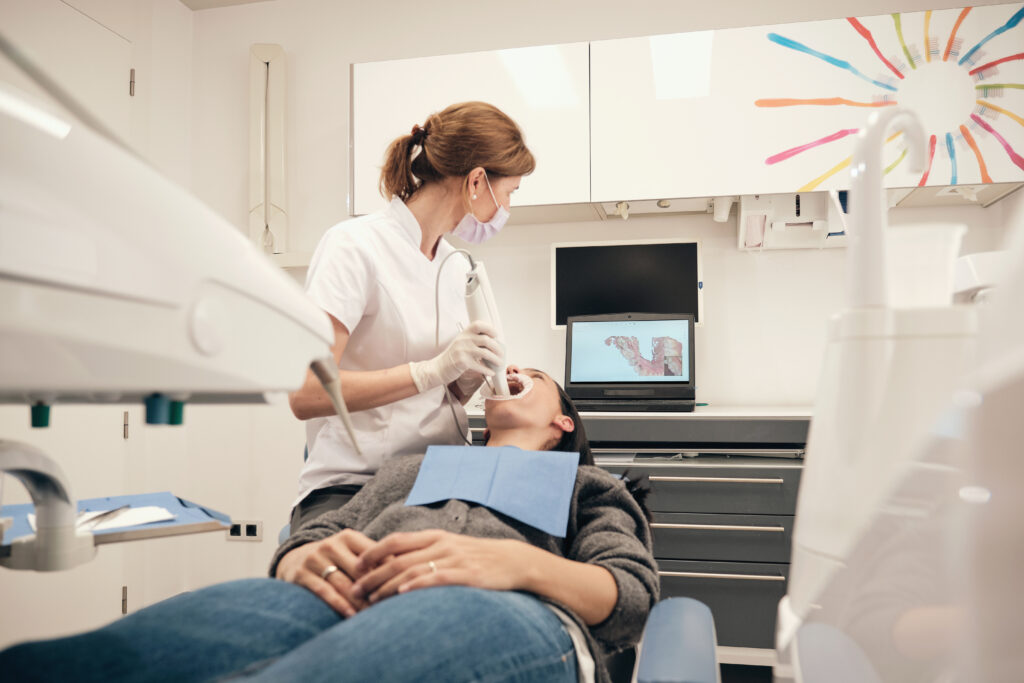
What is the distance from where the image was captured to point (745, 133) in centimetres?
270

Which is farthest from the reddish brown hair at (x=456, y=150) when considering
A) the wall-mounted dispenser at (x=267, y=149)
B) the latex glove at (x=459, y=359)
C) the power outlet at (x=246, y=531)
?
the power outlet at (x=246, y=531)

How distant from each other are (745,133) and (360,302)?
1.75m

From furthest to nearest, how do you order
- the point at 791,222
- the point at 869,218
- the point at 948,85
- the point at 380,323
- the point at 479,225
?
the point at 791,222 < the point at 948,85 < the point at 479,225 < the point at 380,323 < the point at 869,218

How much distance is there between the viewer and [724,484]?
8.04 feet

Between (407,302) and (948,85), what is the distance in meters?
2.09

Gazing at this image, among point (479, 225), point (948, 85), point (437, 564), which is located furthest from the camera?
point (948, 85)

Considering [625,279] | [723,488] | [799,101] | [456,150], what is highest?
[799,101]

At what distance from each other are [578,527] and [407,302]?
61cm

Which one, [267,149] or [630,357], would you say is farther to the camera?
[267,149]

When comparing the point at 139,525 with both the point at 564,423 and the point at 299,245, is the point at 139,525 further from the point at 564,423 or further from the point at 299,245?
the point at 299,245

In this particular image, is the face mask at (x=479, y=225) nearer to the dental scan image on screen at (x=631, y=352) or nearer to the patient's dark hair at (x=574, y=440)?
the patient's dark hair at (x=574, y=440)

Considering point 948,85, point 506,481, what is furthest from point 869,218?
point 948,85

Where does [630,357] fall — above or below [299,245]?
below

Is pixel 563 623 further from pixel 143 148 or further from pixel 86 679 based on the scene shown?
pixel 143 148
